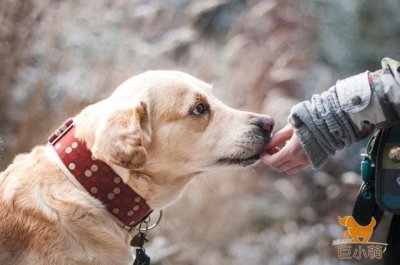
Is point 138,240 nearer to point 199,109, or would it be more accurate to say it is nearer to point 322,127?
point 199,109

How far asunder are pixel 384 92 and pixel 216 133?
1.99 ft

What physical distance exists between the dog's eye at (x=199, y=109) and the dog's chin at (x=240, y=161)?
0.18 m

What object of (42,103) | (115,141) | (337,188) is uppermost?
(115,141)

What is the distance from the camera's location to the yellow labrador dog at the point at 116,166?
4.76 feet

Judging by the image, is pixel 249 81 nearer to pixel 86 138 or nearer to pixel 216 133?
pixel 216 133

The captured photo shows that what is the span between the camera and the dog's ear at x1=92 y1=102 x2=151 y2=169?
1428 mm

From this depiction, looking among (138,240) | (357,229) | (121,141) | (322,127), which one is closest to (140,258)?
(138,240)

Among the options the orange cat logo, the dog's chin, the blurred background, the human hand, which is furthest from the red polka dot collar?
the blurred background

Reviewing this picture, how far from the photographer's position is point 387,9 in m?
2.69

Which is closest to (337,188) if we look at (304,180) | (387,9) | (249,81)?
(304,180)

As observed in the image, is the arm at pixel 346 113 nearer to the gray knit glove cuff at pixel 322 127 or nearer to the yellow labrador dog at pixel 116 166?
the gray knit glove cuff at pixel 322 127

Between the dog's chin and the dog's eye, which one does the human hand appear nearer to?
the dog's chin

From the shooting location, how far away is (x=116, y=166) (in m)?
1.50

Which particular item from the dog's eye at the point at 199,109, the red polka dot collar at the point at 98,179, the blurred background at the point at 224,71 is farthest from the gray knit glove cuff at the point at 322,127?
the blurred background at the point at 224,71
